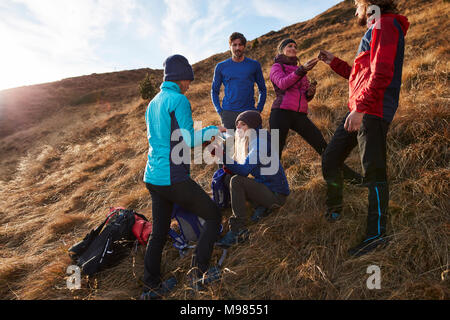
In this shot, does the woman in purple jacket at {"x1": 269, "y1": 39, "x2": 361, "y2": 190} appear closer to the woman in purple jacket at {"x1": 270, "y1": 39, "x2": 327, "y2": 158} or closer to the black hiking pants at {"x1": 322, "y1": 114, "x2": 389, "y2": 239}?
the woman in purple jacket at {"x1": 270, "y1": 39, "x2": 327, "y2": 158}

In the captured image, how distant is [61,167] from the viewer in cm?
922

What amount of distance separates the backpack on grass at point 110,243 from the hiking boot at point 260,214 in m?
1.35

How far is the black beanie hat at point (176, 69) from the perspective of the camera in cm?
224

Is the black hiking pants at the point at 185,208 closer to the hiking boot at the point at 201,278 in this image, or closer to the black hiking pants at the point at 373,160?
the hiking boot at the point at 201,278

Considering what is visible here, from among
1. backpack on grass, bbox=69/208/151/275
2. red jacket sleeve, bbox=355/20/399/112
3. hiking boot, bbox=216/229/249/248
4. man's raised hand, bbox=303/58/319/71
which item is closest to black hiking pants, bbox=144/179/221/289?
hiking boot, bbox=216/229/249/248

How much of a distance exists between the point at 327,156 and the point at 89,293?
291cm

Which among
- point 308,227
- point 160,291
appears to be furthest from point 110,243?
point 308,227

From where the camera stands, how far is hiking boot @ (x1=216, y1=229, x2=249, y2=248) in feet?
9.23

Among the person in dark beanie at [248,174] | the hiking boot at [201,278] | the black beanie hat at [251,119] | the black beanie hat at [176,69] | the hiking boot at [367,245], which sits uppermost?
the black beanie hat at [176,69]

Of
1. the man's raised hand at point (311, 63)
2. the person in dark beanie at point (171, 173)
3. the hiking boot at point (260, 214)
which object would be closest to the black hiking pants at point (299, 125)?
the man's raised hand at point (311, 63)

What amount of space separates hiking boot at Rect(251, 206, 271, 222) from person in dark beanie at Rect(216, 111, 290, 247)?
10 cm

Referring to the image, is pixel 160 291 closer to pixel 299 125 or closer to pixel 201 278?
pixel 201 278
